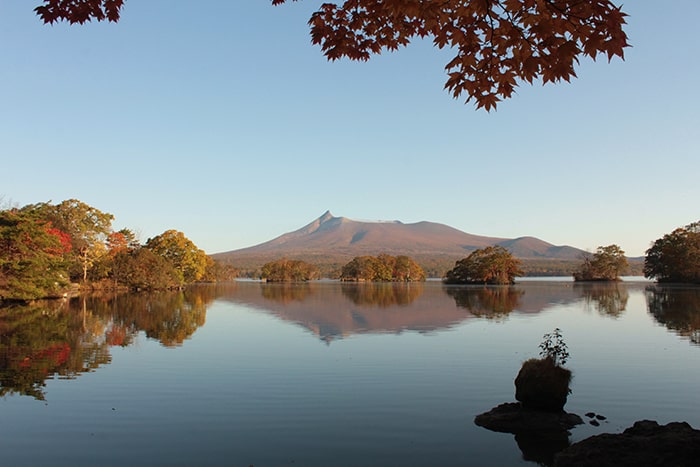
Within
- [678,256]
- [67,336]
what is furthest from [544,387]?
[678,256]

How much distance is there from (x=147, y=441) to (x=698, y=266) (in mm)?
68170

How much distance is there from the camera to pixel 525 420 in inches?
272

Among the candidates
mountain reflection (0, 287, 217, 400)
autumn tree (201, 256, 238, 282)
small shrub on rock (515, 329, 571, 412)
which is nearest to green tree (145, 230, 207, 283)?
autumn tree (201, 256, 238, 282)

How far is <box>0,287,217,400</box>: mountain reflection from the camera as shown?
10414mm

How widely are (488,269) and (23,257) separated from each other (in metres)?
60.8

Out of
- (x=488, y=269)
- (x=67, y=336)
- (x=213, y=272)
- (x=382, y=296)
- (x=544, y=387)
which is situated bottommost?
(x=382, y=296)

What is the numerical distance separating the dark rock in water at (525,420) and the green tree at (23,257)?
28217mm

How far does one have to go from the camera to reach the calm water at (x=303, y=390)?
607 centimetres

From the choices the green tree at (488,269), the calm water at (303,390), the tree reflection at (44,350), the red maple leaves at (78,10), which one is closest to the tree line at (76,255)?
the tree reflection at (44,350)

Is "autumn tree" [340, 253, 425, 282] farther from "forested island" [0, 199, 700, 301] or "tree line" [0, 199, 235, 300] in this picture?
"tree line" [0, 199, 235, 300]

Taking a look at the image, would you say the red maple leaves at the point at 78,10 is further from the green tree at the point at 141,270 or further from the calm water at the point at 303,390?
the green tree at the point at 141,270

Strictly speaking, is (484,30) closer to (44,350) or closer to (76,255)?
(44,350)

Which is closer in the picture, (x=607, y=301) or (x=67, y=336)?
(x=67, y=336)

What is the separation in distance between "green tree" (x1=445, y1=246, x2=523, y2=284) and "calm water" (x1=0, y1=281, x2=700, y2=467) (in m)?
54.7
